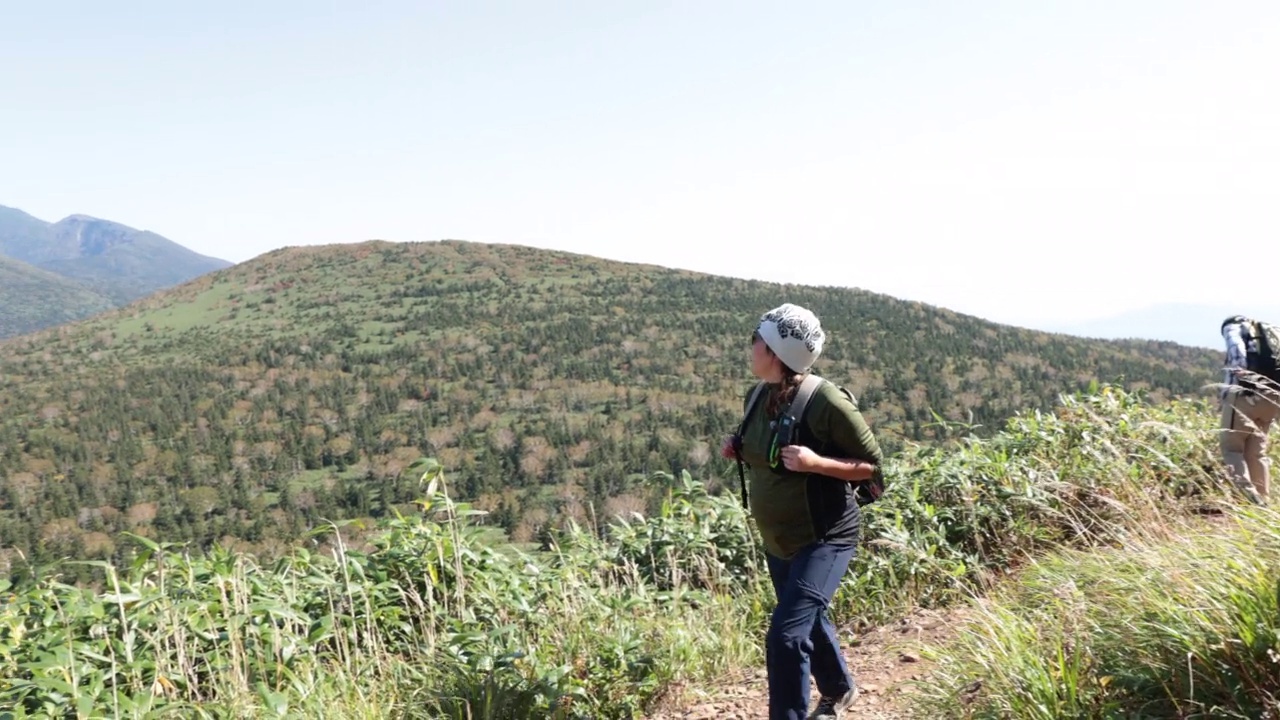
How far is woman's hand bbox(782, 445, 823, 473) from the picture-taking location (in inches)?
86.2

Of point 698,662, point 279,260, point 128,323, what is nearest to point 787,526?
point 698,662

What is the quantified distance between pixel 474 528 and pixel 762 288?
305 ft

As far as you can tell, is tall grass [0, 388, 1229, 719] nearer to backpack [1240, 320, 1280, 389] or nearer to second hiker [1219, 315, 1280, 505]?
second hiker [1219, 315, 1280, 505]

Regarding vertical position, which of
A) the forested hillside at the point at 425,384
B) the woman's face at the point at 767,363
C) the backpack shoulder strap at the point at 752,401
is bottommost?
the forested hillside at the point at 425,384

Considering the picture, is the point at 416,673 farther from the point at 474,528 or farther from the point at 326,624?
the point at 474,528

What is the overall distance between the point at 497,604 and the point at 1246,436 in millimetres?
3838

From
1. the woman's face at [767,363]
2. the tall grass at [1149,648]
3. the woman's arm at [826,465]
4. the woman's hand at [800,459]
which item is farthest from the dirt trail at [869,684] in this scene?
the woman's face at [767,363]

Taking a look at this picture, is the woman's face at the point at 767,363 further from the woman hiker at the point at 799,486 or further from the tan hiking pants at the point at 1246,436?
the tan hiking pants at the point at 1246,436

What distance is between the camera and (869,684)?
283 cm

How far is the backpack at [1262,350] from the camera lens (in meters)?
3.64

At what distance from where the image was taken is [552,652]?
283 cm

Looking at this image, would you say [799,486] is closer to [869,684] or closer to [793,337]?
[793,337]

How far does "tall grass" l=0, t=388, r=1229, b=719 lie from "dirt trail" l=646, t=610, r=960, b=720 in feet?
0.35

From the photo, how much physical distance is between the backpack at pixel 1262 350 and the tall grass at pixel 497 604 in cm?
60
